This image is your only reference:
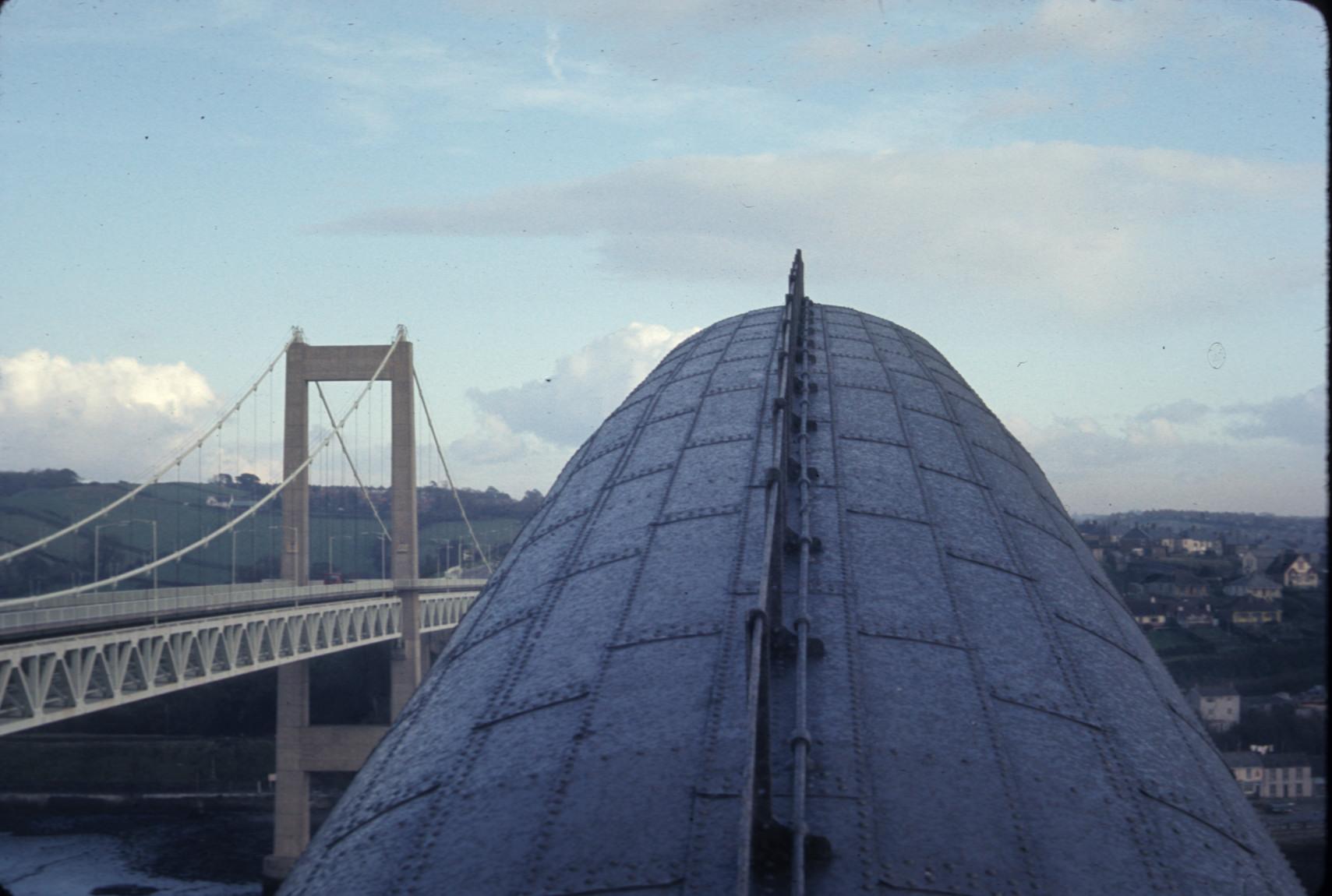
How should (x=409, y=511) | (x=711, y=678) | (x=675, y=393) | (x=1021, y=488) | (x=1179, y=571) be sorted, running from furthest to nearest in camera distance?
(x=1179, y=571), (x=409, y=511), (x=675, y=393), (x=1021, y=488), (x=711, y=678)

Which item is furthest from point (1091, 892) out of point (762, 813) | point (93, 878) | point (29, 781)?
point (29, 781)

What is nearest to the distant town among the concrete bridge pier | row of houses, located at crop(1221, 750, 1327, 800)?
row of houses, located at crop(1221, 750, 1327, 800)

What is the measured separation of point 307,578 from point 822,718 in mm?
46868

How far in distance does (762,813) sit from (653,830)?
0.49 m

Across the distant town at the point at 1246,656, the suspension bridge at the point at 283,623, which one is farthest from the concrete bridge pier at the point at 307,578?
the distant town at the point at 1246,656

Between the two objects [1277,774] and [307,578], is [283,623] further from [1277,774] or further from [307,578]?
[1277,774]

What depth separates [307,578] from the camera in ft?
161

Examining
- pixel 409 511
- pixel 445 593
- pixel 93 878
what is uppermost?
pixel 409 511

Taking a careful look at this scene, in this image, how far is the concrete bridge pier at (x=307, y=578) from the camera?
43125mm

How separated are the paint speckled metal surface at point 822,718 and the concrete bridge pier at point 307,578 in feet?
118

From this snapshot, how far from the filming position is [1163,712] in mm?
5996

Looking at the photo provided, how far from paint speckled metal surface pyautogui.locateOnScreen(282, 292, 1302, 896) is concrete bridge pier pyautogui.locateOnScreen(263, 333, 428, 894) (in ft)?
118

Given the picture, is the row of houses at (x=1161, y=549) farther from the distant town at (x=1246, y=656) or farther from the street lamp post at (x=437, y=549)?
the street lamp post at (x=437, y=549)

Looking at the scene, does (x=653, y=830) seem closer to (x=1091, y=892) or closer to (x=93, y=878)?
(x=1091, y=892)
